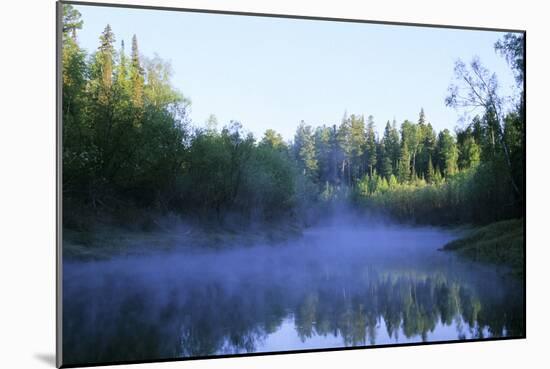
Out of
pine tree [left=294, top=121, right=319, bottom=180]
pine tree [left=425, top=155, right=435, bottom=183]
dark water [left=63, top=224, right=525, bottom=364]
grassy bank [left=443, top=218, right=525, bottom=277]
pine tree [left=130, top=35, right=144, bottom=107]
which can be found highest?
pine tree [left=130, top=35, right=144, bottom=107]

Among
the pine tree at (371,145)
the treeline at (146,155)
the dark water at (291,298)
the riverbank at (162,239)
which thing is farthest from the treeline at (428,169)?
the riverbank at (162,239)

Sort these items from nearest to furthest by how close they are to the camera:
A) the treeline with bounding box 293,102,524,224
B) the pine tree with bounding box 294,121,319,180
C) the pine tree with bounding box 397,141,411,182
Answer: the pine tree with bounding box 294,121,319,180
the treeline with bounding box 293,102,524,224
the pine tree with bounding box 397,141,411,182

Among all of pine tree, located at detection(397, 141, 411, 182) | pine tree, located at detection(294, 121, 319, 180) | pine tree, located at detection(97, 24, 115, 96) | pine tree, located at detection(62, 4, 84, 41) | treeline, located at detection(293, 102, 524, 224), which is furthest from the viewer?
pine tree, located at detection(397, 141, 411, 182)

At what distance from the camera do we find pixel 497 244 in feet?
24.7

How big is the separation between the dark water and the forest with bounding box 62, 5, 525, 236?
0.32 m

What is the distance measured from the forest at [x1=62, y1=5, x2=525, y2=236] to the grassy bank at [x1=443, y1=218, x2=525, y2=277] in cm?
12

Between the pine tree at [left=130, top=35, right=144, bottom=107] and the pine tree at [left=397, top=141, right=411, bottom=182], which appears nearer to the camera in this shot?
the pine tree at [left=130, top=35, right=144, bottom=107]

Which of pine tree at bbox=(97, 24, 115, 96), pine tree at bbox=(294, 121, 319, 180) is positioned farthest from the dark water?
pine tree at bbox=(97, 24, 115, 96)

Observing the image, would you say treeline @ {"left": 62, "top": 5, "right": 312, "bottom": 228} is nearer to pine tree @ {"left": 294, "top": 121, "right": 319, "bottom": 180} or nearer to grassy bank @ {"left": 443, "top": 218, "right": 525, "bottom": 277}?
pine tree @ {"left": 294, "top": 121, "right": 319, "bottom": 180}

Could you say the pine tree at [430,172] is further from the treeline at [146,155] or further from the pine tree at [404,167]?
the treeline at [146,155]

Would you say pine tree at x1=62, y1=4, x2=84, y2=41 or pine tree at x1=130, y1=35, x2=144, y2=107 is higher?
pine tree at x1=62, y1=4, x2=84, y2=41

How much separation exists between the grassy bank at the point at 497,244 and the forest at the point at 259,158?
0.12 m

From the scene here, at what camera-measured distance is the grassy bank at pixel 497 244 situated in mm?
7441

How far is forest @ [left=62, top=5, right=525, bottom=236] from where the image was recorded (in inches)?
251
